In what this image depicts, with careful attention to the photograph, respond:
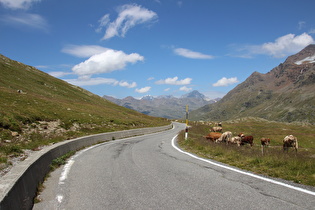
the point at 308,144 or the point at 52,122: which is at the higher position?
the point at 52,122

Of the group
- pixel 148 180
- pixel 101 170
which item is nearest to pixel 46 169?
pixel 101 170

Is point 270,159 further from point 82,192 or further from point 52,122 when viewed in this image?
point 52,122

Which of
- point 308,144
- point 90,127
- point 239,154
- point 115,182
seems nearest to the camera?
point 115,182

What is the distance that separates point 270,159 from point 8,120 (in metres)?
19.1

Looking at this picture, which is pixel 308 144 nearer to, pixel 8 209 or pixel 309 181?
pixel 309 181

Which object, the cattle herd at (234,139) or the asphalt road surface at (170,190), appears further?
the cattle herd at (234,139)

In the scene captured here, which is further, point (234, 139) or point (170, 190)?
point (234, 139)

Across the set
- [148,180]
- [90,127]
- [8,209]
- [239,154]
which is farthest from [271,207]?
[90,127]

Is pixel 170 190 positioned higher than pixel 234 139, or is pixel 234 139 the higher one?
pixel 234 139

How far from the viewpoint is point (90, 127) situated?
34.1m

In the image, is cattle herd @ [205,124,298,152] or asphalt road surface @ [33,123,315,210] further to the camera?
cattle herd @ [205,124,298,152]

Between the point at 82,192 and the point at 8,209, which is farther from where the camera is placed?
the point at 82,192

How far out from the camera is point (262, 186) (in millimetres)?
6742

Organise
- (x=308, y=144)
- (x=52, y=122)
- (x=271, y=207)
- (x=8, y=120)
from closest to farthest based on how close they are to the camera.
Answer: (x=271, y=207) < (x=8, y=120) < (x=52, y=122) < (x=308, y=144)
